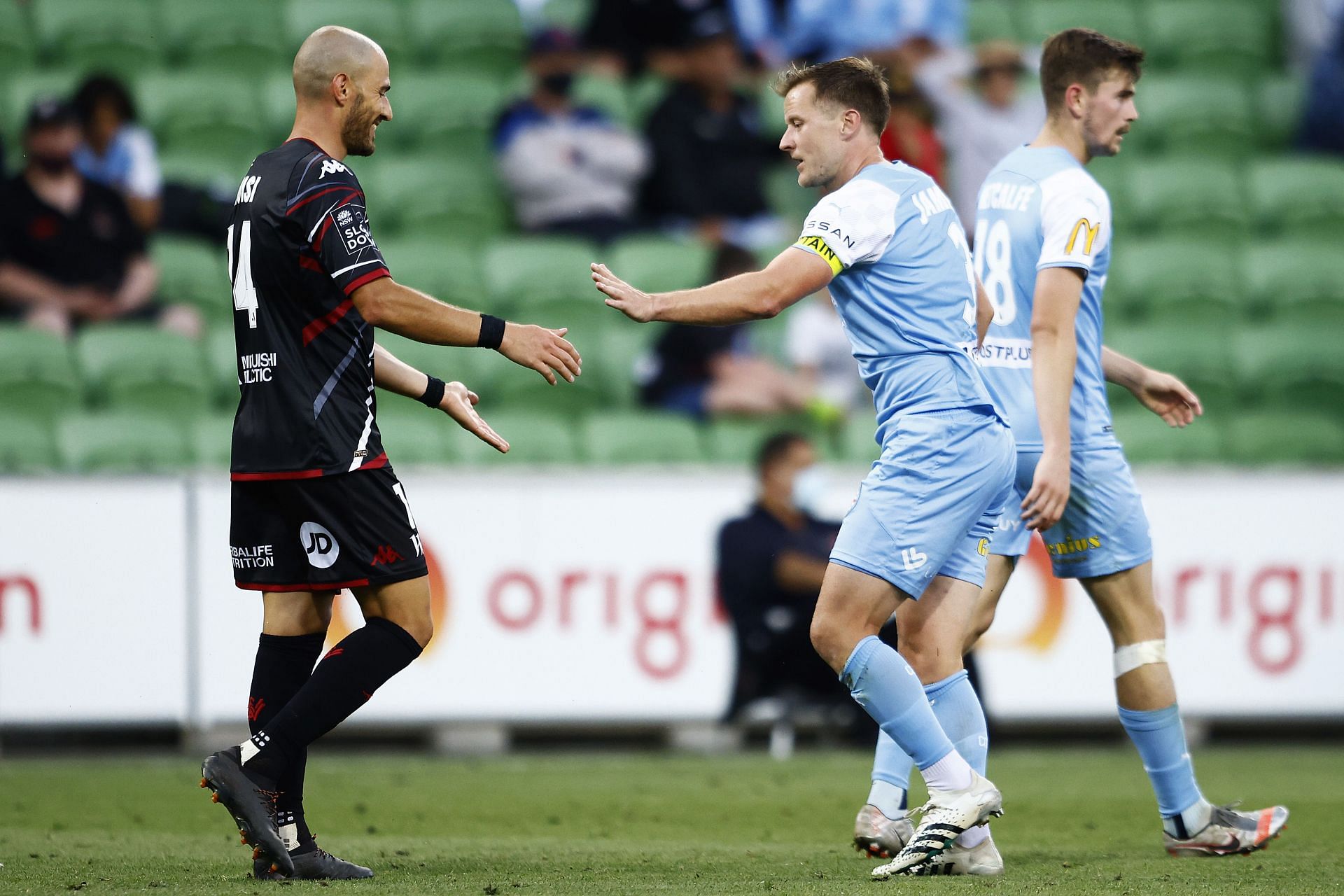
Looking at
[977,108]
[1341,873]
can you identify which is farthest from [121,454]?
[1341,873]

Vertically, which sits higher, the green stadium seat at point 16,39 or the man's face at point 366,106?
the green stadium seat at point 16,39

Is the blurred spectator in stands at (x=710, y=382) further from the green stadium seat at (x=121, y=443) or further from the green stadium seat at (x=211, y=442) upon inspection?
the green stadium seat at (x=121, y=443)

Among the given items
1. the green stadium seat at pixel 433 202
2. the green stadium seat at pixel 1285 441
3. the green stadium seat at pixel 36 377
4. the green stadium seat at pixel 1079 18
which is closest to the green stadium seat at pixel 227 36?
the green stadium seat at pixel 433 202

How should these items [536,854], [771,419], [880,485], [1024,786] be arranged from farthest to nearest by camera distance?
[771,419] < [1024,786] < [536,854] < [880,485]

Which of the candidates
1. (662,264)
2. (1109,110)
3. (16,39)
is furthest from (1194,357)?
(16,39)

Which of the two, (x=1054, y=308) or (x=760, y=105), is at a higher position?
(x=760, y=105)

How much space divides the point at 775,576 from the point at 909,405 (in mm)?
4036

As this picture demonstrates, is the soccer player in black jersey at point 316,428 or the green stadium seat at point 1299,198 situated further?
the green stadium seat at point 1299,198

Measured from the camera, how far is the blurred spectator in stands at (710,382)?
9.91m

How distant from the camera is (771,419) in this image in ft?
32.4

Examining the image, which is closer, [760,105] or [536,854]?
[536,854]

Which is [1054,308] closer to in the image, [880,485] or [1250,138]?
[880,485]

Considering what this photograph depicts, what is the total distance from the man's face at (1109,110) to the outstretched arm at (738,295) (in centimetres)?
124

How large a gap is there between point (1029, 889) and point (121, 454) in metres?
6.29
